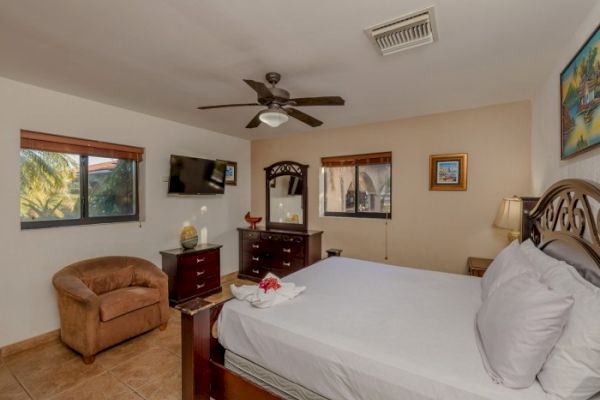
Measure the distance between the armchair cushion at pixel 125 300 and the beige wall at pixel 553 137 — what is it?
361 centimetres

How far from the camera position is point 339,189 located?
4562mm

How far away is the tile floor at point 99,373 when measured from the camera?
2086 mm

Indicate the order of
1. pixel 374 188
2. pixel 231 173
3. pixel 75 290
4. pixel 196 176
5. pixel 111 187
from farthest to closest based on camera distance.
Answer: pixel 231 173 → pixel 374 188 → pixel 196 176 → pixel 111 187 → pixel 75 290

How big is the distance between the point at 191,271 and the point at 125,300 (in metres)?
1.14

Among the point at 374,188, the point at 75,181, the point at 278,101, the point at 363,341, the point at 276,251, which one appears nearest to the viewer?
the point at 363,341

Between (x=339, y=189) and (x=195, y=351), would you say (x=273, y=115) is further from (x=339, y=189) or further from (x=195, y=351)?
(x=339, y=189)

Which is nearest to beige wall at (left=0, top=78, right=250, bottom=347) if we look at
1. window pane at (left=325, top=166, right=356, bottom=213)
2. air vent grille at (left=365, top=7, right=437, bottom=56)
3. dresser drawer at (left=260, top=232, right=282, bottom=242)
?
dresser drawer at (left=260, top=232, right=282, bottom=242)

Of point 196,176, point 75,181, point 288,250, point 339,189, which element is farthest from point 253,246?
point 75,181

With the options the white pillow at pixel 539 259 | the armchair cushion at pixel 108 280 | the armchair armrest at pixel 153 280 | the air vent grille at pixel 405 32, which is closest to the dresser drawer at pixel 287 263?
the armchair armrest at pixel 153 280

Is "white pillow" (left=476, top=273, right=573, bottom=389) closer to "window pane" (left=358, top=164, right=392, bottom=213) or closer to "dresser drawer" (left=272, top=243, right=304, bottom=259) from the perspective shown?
"window pane" (left=358, top=164, right=392, bottom=213)

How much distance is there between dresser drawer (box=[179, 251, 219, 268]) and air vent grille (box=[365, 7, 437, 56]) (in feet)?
10.7

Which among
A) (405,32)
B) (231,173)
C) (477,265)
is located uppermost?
(405,32)

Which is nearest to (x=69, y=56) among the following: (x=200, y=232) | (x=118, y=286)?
(x=118, y=286)

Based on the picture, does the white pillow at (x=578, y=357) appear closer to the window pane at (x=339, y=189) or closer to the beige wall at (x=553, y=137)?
the beige wall at (x=553, y=137)
